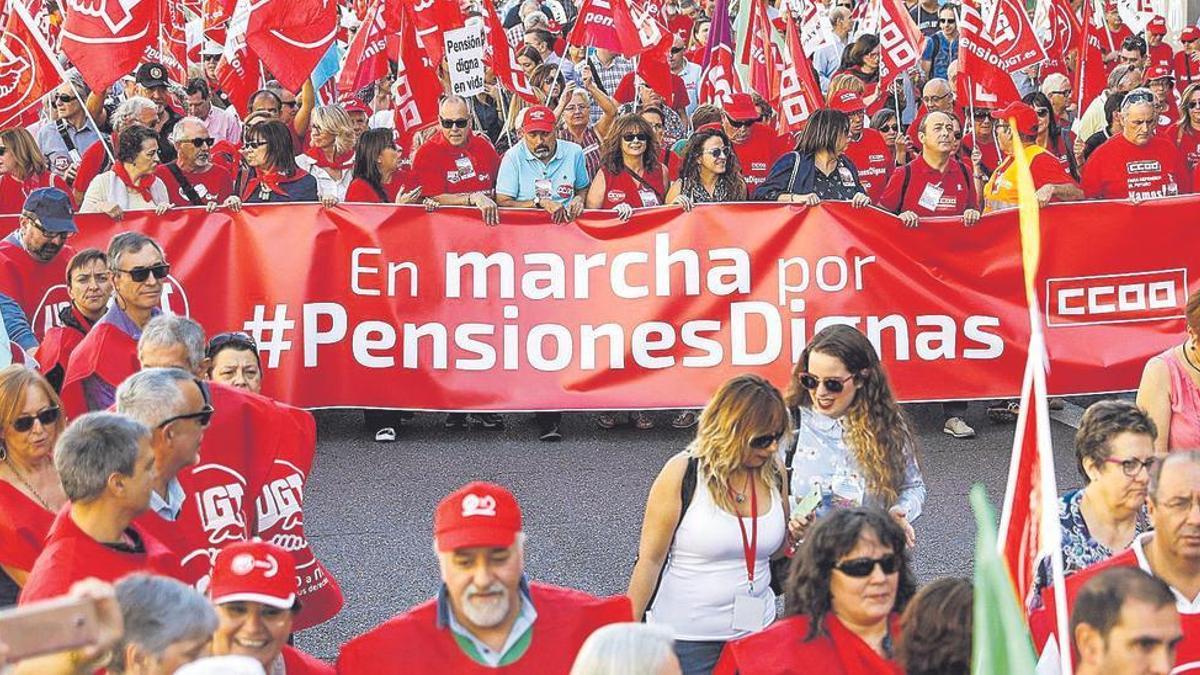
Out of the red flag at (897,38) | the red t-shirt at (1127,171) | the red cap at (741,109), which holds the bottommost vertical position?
the red t-shirt at (1127,171)

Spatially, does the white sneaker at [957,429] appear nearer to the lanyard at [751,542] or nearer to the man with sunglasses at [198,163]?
the man with sunglasses at [198,163]

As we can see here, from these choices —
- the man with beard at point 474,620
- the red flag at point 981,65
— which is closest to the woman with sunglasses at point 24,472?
the man with beard at point 474,620

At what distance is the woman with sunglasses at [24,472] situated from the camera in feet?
17.0

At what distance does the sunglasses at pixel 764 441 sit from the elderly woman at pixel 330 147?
7.50 m

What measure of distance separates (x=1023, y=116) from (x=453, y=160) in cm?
386

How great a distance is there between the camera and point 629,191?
1183 centimetres

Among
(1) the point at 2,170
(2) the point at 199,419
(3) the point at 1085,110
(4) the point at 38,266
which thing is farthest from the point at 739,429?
(3) the point at 1085,110

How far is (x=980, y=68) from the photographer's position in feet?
43.7

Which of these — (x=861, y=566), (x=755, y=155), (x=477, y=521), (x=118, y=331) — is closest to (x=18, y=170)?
(x=755, y=155)

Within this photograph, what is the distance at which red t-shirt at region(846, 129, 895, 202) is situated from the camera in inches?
546

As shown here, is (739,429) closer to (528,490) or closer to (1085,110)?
(528,490)

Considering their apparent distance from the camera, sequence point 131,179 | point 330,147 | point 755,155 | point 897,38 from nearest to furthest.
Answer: point 131,179, point 330,147, point 755,155, point 897,38

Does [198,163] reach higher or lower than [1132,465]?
higher

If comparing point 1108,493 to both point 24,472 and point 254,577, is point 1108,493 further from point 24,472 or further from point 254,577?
point 24,472
